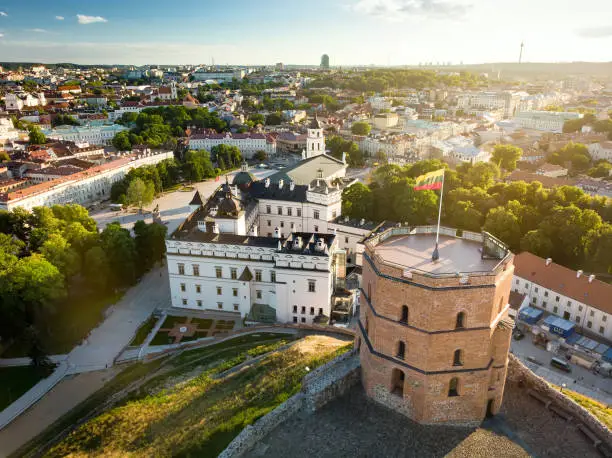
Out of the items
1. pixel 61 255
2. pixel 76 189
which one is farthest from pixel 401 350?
A: pixel 76 189

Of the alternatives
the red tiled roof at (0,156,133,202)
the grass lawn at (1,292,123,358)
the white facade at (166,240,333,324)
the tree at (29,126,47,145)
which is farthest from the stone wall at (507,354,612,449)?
the tree at (29,126,47,145)

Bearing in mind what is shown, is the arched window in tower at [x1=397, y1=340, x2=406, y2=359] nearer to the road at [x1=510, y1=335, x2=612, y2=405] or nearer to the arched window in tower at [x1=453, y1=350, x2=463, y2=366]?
the arched window in tower at [x1=453, y1=350, x2=463, y2=366]

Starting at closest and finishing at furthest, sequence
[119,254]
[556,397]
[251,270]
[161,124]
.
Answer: [556,397] → [251,270] → [119,254] → [161,124]

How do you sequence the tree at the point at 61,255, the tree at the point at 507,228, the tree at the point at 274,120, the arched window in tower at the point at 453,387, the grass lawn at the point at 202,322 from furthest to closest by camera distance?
the tree at the point at 274,120
the tree at the point at 507,228
the tree at the point at 61,255
the grass lawn at the point at 202,322
the arched window in tower at the point at 453,387

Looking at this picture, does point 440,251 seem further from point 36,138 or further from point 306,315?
point 36,138

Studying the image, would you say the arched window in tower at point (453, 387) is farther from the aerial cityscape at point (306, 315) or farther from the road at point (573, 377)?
the road at point (573, 377)

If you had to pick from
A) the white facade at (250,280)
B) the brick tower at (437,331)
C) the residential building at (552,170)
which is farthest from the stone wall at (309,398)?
the residential building at (552,170)
